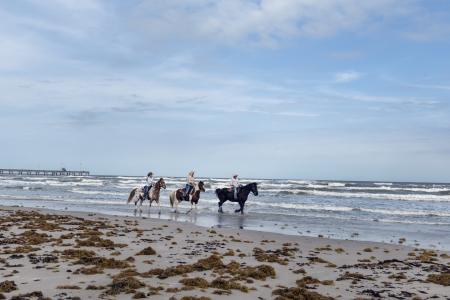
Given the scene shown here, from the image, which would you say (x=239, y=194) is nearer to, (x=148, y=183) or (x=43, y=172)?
(x=148, y=183)

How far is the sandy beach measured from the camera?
7.55 metres

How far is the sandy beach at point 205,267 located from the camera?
755cm

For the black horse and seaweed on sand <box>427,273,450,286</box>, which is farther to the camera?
the black horse

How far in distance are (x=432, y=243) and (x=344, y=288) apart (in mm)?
8411

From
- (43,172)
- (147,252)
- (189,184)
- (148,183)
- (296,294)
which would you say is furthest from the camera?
(43,172)

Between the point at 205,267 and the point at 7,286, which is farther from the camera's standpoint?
the point at 205,267

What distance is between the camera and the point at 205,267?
9.34 meters

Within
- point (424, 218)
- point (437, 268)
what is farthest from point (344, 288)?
point (424, 218)

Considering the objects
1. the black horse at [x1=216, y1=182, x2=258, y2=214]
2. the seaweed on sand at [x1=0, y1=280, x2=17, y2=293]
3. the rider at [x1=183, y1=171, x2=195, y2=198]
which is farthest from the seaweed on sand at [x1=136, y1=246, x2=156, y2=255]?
the black horse at [x1=216, y1=182, x2=258, y2=214]

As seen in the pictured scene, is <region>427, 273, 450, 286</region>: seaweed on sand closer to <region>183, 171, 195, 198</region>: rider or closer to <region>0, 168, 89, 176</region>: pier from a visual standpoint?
<region>183, 171, 195, 198</region>: rider

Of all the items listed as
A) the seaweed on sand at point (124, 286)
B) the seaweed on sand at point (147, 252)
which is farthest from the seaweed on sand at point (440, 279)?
the seaweed on sand at point (147, 252)

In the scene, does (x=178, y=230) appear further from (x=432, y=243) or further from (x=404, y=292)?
(x=404, y=292)

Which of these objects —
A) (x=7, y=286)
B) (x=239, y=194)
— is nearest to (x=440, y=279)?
(x=7, y=286)

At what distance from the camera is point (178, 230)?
16469 millimetres
